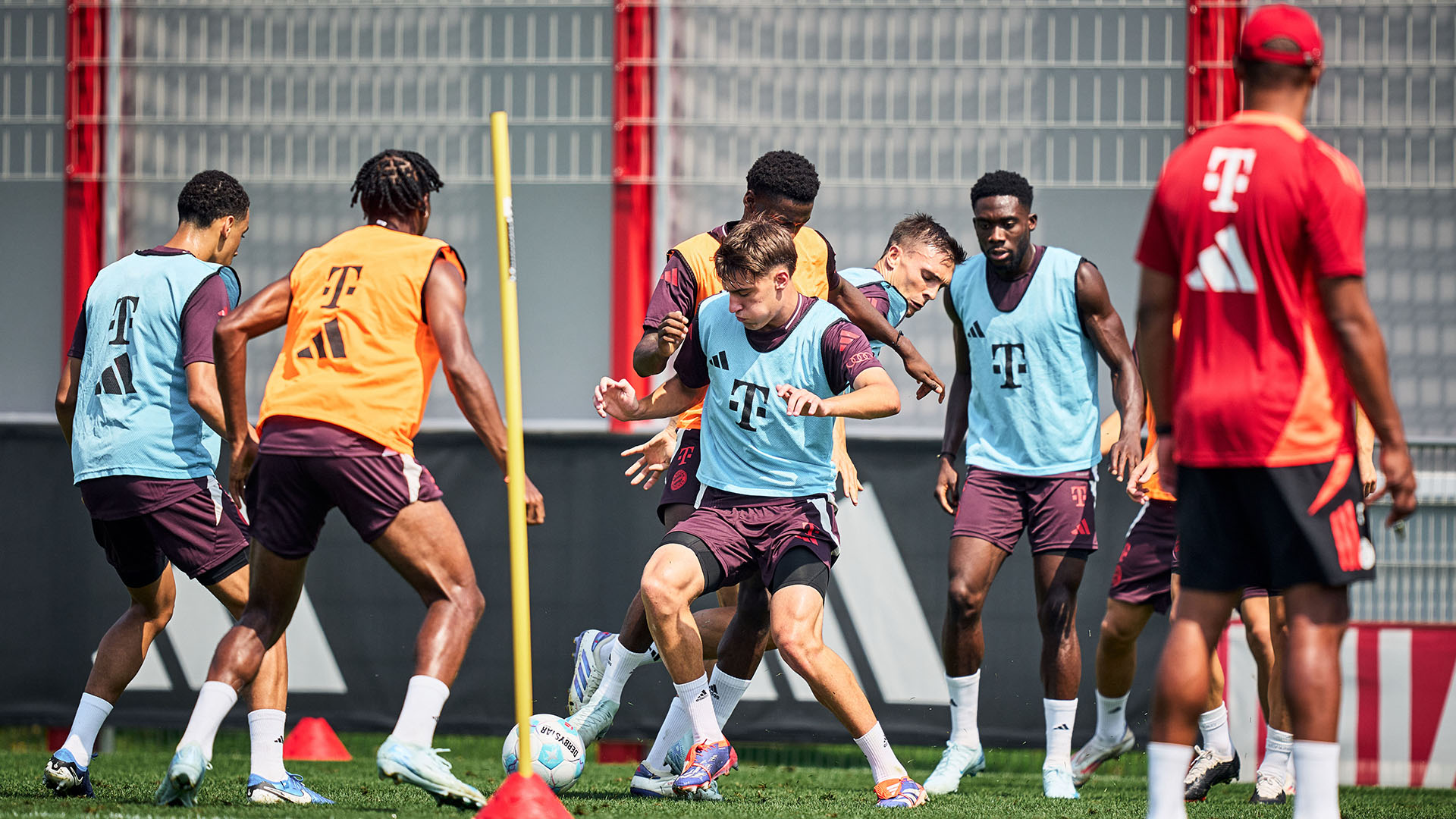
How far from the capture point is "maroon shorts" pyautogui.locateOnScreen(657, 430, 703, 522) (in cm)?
572

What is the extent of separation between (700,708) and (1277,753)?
2.31 metres

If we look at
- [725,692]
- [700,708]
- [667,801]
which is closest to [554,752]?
[667,801]

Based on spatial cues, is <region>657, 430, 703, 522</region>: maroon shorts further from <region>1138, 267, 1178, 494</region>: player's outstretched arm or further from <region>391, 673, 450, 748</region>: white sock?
<region>1138, 267, 1178, 494</region>: player's outstretched arm

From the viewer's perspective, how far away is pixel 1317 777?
11.0 ft

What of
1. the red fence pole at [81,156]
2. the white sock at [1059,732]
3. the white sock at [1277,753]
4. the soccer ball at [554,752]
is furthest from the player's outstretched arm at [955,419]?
the red fence pole at [81,156]

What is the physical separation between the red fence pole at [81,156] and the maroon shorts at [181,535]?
3.50 m

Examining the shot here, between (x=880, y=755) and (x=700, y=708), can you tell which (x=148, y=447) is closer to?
(x=700, y=708)

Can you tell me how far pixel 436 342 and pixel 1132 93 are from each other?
16.6ft

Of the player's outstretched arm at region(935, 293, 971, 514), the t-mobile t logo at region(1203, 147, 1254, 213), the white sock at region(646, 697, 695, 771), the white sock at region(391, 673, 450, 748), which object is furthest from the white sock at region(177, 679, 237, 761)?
the t-mobile t logo at region(1203, 147, 1254, 213)

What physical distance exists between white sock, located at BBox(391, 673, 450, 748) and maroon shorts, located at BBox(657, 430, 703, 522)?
1.57 meters

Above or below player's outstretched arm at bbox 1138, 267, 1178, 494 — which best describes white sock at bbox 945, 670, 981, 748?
below

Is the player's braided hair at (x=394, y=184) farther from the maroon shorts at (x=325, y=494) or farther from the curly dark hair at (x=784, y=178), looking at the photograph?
the curly dark hair at (x=784, y=178)

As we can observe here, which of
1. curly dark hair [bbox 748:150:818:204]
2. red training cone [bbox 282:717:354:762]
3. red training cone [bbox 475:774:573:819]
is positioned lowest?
red training cone [bbox 282:717:354:762]

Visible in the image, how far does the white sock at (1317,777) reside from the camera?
3361 mm
